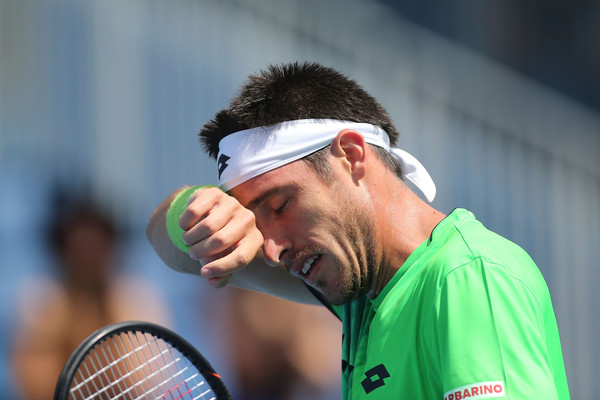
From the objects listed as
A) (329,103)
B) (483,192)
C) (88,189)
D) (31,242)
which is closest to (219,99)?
(88,189)

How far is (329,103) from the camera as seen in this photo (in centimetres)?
241

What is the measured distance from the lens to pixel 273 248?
2283 mm

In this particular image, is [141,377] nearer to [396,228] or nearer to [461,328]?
[396,228]

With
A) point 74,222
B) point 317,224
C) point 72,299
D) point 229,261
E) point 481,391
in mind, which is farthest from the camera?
point 74,222

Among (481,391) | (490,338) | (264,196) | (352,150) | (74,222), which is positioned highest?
(74,222)

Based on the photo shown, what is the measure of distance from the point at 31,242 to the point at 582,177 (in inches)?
122

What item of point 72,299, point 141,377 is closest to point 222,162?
point 141,377

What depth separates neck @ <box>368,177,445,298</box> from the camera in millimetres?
2262

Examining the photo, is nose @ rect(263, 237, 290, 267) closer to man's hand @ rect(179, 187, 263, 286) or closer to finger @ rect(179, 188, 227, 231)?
man's hand @ rect(179, 187, 263, 286)

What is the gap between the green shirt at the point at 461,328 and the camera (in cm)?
170

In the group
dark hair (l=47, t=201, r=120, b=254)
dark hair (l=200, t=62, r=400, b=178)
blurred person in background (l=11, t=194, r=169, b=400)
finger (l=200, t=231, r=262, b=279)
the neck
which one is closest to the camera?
finger (l=200, t=231, r=262, b=279)

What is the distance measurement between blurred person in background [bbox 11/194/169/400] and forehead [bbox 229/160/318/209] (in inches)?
68.6

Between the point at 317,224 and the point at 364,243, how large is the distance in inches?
5.8

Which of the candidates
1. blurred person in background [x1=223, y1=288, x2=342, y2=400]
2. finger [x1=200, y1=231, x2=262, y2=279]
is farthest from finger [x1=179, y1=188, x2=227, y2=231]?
blurred person in background [x1=223, y1=288, x2=342, y2=400]
